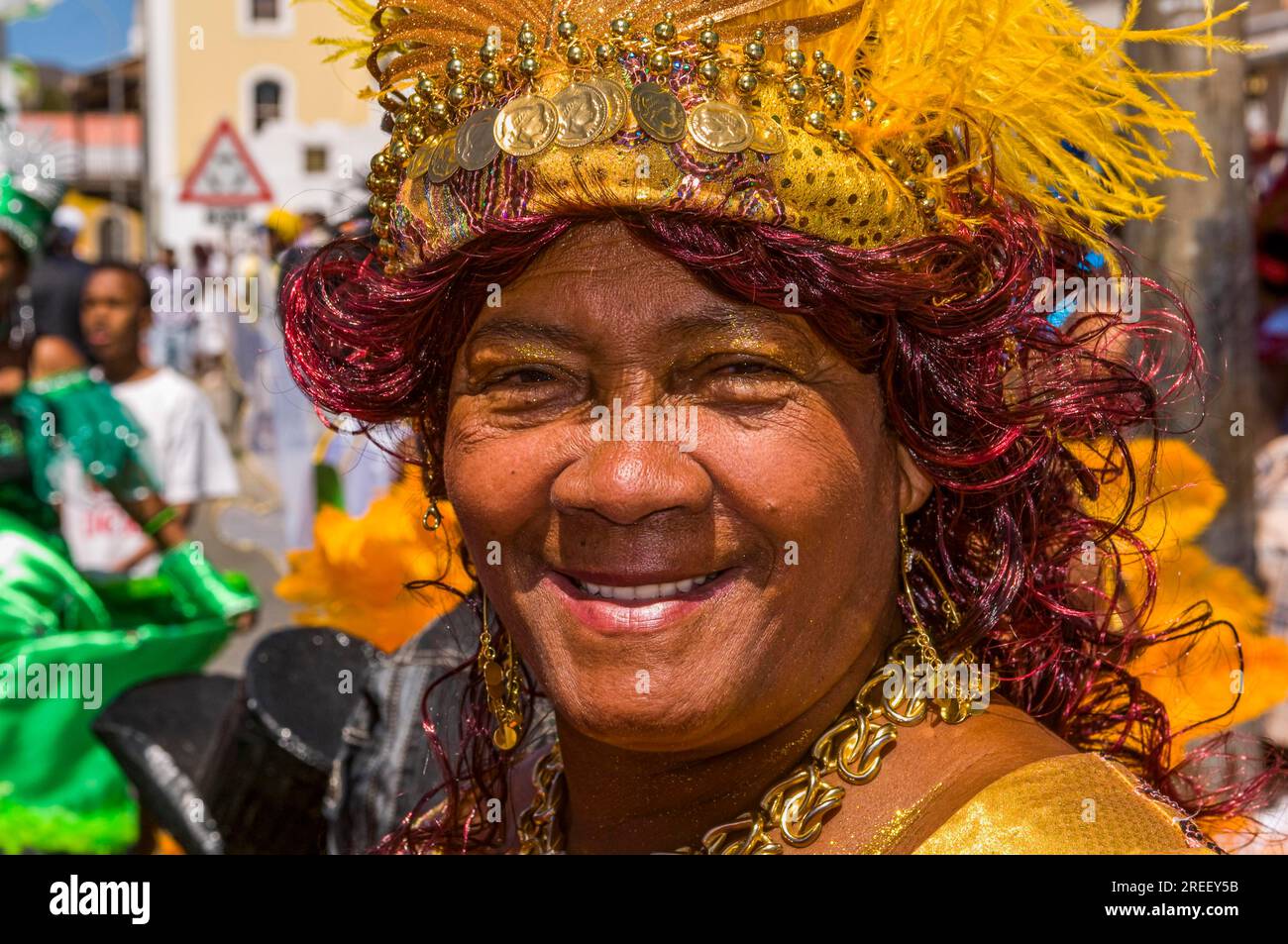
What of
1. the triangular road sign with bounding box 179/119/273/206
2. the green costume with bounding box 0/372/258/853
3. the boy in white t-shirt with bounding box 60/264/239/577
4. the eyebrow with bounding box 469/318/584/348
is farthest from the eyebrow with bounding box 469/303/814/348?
the triangular road sign with bounding box 179/119/273/206

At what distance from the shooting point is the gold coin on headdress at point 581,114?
1584 millimetres

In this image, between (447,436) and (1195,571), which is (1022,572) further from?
(1195,571)

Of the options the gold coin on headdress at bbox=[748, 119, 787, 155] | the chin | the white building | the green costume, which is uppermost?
the white building

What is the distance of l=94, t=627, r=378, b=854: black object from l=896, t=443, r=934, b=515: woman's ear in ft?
5.48

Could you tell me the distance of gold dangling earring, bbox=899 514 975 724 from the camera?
170cm

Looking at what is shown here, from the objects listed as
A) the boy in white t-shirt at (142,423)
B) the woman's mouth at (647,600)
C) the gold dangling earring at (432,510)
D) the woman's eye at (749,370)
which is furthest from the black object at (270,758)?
the boy in white t-shirt at (142,423)

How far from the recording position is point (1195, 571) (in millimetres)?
3330

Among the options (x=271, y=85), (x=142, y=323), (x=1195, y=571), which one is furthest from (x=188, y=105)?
(x=1195, y=571)

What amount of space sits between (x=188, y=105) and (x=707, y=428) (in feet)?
108

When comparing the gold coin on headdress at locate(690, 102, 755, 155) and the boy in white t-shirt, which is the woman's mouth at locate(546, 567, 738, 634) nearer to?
the gold coin on headdress at locate(690, 102, 755, 155)

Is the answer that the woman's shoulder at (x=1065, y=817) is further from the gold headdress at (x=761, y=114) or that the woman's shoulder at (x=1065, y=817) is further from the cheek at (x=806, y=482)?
the gold headdress at (x=761, y=114)
